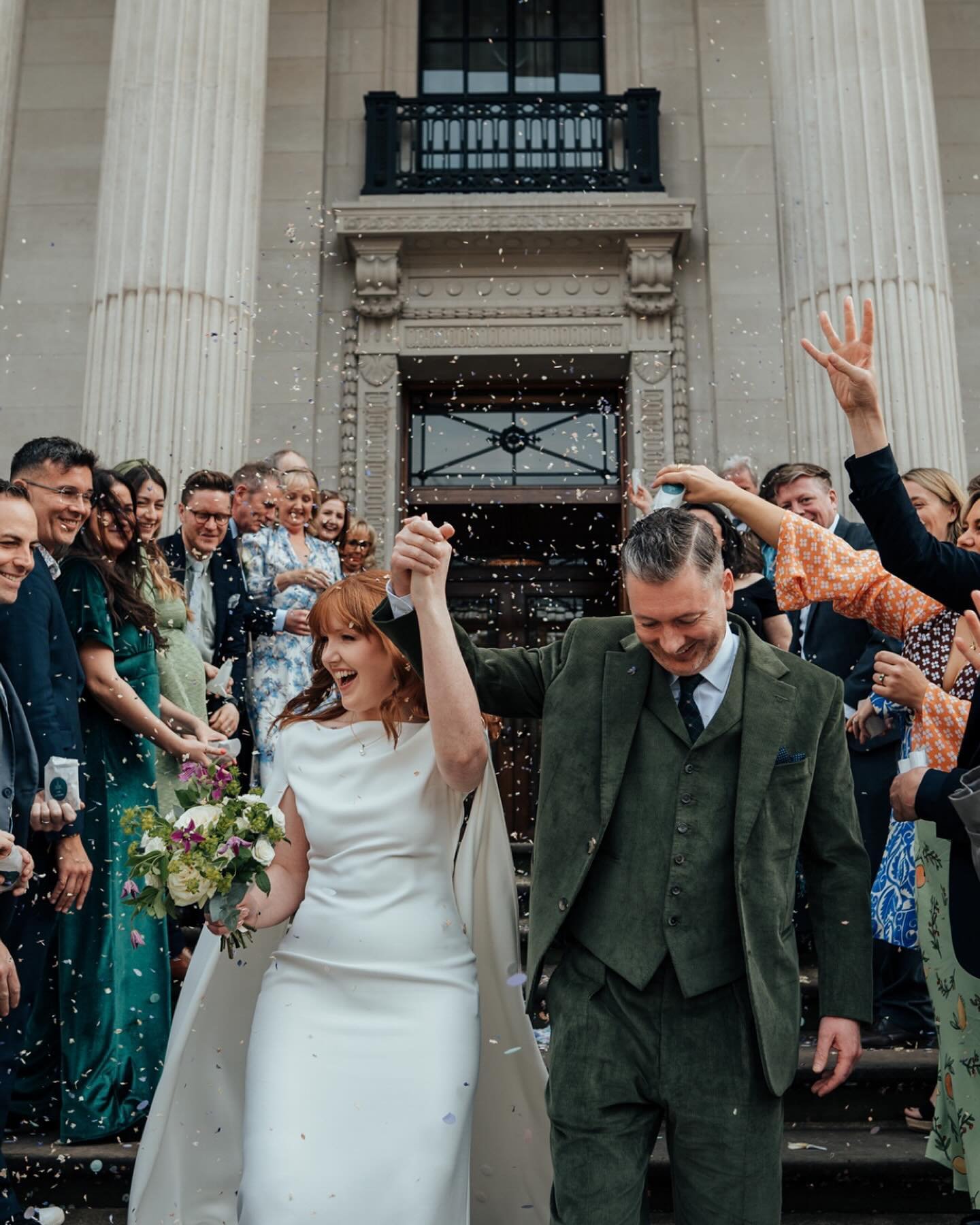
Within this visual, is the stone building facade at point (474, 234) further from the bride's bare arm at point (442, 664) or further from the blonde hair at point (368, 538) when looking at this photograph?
the bride's bare arm at point (442, 664)

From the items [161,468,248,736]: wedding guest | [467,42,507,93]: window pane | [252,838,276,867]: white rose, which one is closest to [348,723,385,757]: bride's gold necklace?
[252,838,276,867]: white rose

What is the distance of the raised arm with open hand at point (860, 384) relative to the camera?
9.05 feet

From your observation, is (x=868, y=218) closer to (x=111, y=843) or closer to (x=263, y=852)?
(x=111, y=843)

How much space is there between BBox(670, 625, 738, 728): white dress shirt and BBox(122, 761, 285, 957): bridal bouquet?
947mm

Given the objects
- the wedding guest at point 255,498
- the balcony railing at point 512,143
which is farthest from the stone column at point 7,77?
the wedding guest at point 255,498

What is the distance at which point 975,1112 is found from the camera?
2895mm

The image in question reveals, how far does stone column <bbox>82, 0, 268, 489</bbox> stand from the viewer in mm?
8203

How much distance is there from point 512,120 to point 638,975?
33.6ft

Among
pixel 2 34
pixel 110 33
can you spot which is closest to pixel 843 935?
pixel 2 34

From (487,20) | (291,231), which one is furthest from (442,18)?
(291,231)

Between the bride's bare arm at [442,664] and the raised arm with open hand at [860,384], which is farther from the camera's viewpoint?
the raised arm with open hand at [860,384]

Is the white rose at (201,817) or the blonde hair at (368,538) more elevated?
the blonde hair at (368,538)

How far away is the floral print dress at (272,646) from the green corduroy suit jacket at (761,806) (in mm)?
3351

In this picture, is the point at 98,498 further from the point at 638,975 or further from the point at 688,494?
the point at 638,975
